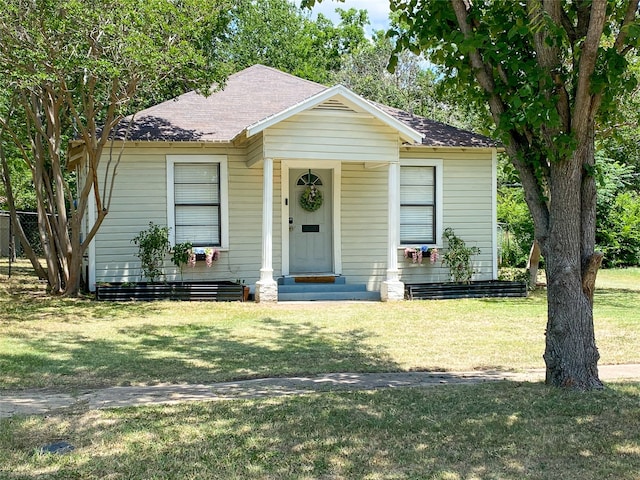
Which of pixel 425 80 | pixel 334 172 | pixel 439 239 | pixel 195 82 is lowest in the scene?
pixel 439 239

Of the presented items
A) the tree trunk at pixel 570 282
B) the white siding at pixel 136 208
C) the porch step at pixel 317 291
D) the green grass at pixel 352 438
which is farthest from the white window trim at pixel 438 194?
the green grass at pixel 352 438

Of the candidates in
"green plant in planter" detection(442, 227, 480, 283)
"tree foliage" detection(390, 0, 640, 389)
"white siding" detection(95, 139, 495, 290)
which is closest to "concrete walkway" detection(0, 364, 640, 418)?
"tree foliage" detection(390, 0, 640, 389)

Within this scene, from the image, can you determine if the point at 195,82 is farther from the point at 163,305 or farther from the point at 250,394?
the point at 250,394

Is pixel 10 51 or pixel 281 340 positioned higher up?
pixel 10 51

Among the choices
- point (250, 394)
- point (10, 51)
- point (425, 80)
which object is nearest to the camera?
point (250, 394)

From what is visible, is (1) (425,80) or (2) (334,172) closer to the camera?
(2) (334,172)

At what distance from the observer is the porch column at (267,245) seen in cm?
1314

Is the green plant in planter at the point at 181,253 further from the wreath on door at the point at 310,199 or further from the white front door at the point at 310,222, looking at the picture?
the wreath on door at the point at 310,199

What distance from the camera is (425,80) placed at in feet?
95.7

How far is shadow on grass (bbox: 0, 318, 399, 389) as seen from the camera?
7.22 m

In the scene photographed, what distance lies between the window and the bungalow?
0.02m

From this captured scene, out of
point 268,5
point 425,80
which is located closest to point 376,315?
point 425,80

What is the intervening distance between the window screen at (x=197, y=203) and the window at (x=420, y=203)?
13.4 ft

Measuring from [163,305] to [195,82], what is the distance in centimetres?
409
